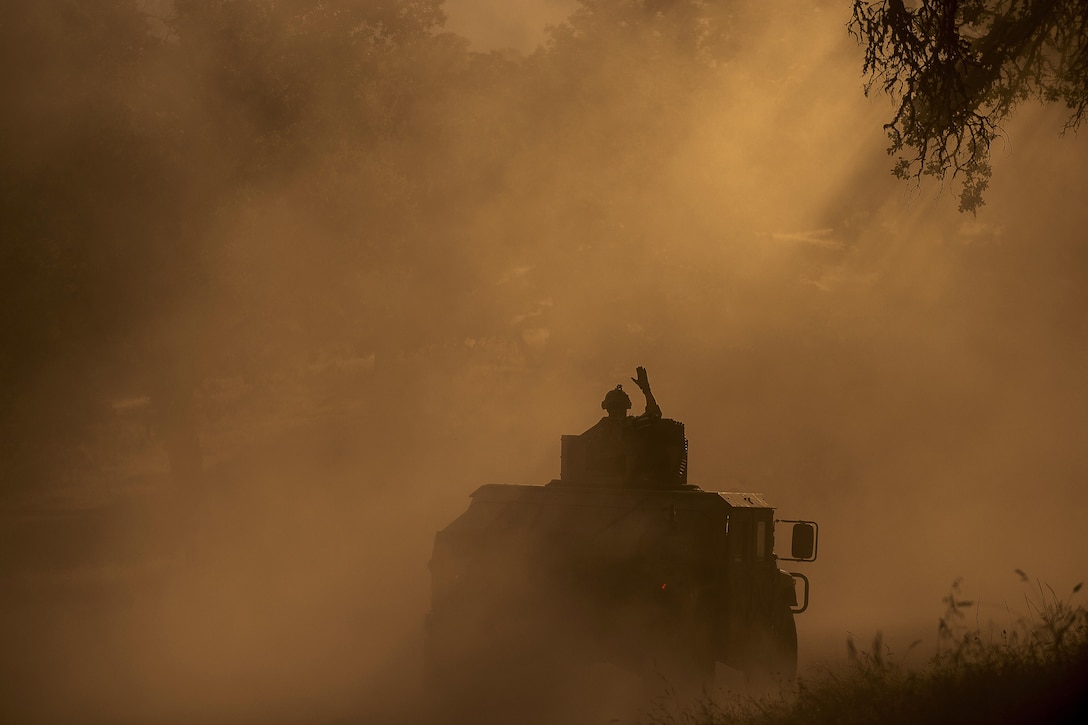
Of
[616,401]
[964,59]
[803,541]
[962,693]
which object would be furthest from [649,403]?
[962,693]

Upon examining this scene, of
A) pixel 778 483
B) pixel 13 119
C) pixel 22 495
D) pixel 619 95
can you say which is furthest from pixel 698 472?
pixel 13 119

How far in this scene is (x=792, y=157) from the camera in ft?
147

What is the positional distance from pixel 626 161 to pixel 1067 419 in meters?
15.1

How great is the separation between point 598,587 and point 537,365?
30781 mm

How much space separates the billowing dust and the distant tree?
5.31 metres

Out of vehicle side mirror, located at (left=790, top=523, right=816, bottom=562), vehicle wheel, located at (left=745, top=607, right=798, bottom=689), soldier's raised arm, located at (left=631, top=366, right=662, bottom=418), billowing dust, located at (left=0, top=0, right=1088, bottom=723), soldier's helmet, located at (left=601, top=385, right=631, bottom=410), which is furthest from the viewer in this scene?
billowing dust, located at (left=0, top=0, right=1088, bottom=723)

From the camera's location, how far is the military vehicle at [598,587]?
427 inches

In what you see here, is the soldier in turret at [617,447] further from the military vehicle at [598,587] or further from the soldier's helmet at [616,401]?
the military vehicle at [598,587]

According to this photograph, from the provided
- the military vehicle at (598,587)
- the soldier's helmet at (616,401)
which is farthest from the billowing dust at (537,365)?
the soldier's helmet at (616,401)

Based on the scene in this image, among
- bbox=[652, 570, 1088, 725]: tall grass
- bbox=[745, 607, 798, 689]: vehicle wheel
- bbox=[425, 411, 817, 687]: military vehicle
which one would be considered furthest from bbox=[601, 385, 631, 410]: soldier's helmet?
bbox=[652, 570, 1088, 725]: tall grass

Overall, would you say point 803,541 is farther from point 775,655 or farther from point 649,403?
point 649,403

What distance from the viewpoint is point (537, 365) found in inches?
1645

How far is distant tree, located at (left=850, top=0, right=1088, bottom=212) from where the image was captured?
438 inches

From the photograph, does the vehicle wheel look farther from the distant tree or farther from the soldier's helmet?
the distant tree
